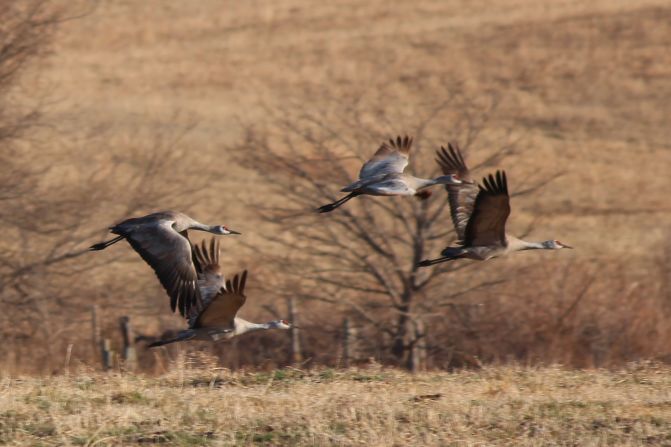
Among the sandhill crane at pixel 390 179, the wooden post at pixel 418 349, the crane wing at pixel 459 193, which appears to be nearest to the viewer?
the sandhill crane at pixel 390 179

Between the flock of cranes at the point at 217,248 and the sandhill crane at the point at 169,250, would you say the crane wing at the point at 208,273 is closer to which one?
the flock of cranes at the point at 217,248

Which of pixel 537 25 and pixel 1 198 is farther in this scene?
pixel 537 25

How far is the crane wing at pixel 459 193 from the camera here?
1250 centimetres

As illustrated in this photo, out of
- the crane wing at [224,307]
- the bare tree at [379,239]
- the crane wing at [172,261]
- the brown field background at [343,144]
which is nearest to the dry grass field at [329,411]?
the crane wing at [224,307]

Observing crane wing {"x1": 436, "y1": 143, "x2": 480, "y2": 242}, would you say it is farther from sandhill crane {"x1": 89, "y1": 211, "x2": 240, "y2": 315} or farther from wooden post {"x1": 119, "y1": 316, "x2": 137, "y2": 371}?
wooden post {"x1": 119, "y1": 316, "x2": 137, "y2": 371}

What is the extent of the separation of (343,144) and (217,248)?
696 centimetres

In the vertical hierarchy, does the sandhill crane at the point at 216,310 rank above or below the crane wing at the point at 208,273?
below

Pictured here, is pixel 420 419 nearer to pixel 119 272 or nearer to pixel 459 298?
pixel 459 298

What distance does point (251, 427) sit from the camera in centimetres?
776

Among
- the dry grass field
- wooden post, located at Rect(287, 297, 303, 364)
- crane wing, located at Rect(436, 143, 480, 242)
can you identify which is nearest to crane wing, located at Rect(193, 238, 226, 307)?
the dry grass field

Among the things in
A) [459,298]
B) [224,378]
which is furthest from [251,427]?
[459,298]

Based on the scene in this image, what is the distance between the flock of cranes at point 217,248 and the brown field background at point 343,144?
1.72 meters

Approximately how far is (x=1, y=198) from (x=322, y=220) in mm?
4105

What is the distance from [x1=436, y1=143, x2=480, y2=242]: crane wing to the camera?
1250 centimetres
